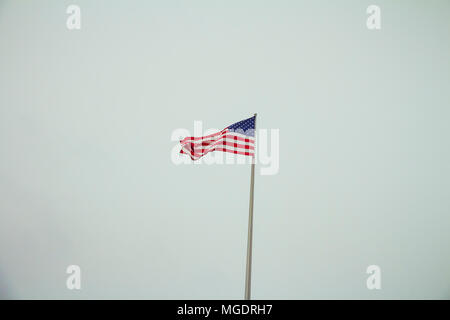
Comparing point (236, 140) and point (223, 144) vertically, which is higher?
point (236, 140)

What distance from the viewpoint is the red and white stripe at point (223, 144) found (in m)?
15.1

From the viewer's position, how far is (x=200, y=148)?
1611 cm

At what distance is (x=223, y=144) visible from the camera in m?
15.4

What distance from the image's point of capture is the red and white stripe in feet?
49.6
